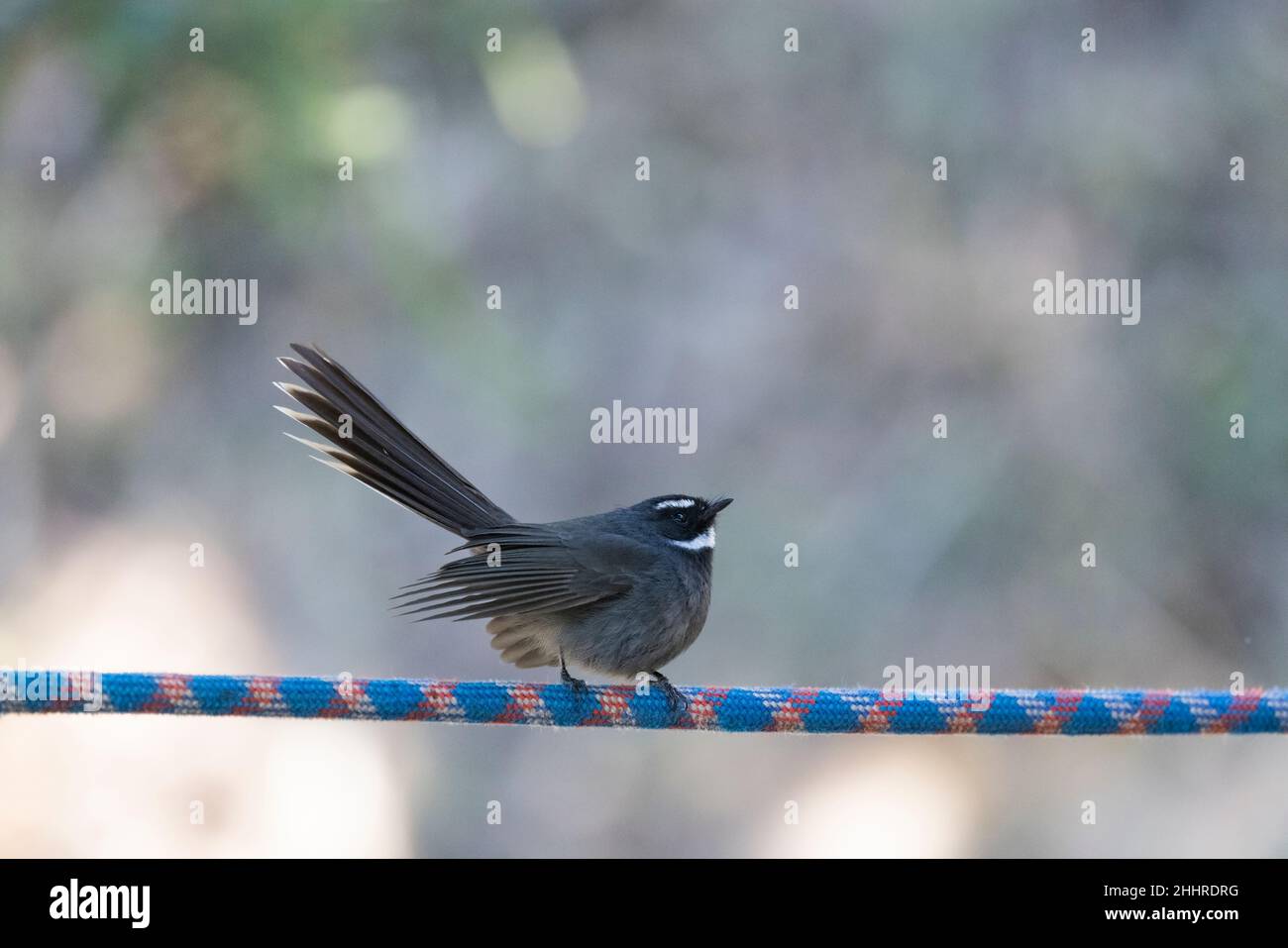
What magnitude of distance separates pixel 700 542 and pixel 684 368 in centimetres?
525

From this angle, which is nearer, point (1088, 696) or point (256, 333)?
point (1088, 696)

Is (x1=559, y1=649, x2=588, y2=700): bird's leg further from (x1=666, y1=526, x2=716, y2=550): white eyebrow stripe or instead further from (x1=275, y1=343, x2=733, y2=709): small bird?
(x1=666, y1=526, x2=716, y2=550): white eyebrow stripe

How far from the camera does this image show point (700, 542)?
5.65 m

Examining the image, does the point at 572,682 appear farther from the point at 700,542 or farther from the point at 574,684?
the point at 700,542

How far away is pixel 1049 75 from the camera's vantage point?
1129cm

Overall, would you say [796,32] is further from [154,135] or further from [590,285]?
[154,135]

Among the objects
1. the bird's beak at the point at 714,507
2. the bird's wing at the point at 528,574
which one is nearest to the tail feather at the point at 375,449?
the bird's wing at the point at 528,574

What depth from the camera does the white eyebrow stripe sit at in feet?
18.2

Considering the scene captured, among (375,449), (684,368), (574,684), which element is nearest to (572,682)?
(574,684)

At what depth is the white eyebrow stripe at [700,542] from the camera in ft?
18.2

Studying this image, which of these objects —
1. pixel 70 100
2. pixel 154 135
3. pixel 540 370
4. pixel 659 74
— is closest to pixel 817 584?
pixel 540 370

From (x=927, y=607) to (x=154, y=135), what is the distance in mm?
6807

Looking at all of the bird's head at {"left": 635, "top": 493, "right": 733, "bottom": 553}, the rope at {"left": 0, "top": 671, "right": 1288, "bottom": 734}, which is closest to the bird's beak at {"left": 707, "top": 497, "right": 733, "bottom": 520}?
the bird's head at {"left": 635, "top": 493, "right": 733, "bottom": 553}

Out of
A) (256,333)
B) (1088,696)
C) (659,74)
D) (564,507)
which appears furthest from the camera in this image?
(659,74)
